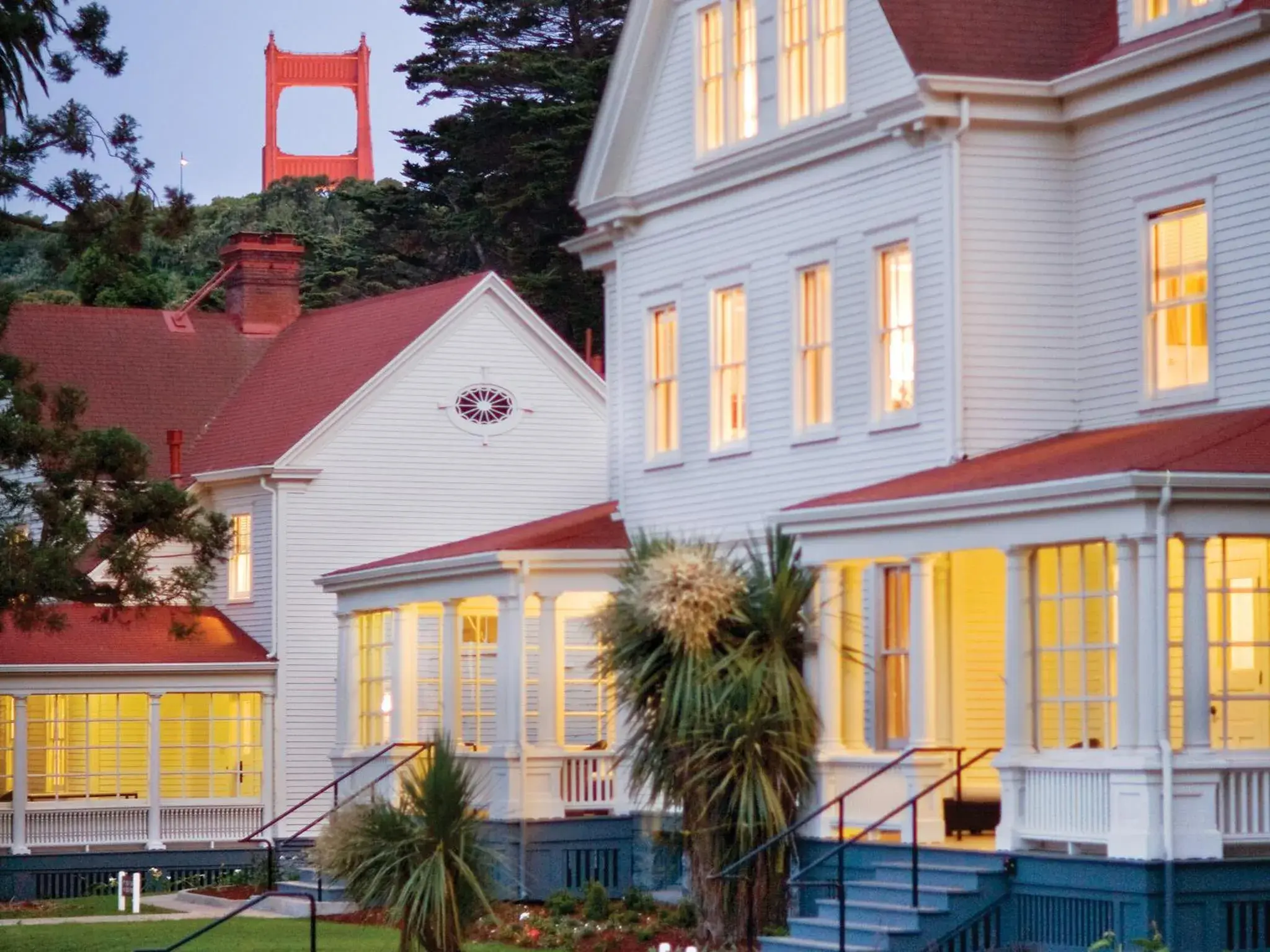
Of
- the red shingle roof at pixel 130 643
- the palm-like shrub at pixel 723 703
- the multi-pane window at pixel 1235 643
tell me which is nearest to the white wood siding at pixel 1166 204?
the multi-pane window at pixel 1235 643

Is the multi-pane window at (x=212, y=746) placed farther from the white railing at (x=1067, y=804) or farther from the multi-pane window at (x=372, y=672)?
the white railing at (x=1067, y=804)

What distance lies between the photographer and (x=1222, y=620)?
2042cm

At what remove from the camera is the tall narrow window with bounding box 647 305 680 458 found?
96.4 ft

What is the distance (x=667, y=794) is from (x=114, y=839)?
17681mm

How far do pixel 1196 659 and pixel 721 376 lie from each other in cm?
948

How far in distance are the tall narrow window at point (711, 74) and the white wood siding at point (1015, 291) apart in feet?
14.9

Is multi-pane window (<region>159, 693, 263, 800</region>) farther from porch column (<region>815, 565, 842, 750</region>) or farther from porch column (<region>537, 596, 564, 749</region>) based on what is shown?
porch column (<region>815, 565, 842, 750</region>)

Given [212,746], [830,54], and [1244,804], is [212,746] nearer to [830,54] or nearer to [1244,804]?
[830,54]

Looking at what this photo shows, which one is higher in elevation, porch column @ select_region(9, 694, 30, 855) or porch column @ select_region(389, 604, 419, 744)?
porch column @ select_region(389, 604, 419, 744)

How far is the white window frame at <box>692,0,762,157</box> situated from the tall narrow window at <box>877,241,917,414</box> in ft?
8.96

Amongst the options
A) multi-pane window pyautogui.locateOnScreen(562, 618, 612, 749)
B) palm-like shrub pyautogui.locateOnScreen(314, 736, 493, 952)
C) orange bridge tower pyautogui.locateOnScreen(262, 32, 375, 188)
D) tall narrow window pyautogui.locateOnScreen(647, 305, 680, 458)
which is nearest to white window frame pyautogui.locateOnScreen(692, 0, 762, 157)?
tall narrow window pyautogui.locateOnScreen(647, 305, 680, 458)

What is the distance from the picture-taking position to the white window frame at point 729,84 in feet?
91.1

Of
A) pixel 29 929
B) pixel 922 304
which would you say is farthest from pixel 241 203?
pixel 922 304

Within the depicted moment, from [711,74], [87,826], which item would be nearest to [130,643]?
[87,826]
